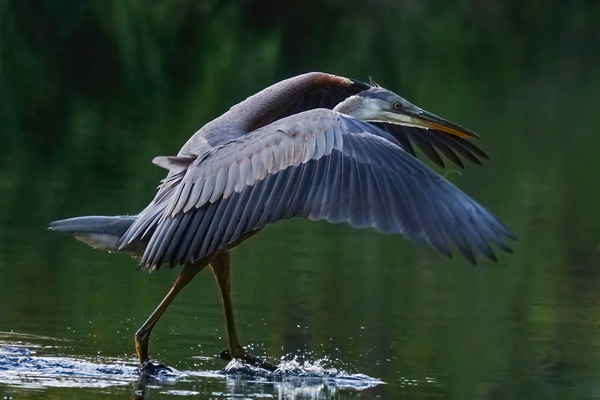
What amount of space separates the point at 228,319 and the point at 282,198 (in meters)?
1.29

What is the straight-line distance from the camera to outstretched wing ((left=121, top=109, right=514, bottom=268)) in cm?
561

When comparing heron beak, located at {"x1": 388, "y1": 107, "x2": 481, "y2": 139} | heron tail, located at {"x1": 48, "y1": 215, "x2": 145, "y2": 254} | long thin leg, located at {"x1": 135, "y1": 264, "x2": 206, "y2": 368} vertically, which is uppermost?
heron beak, located at {"x1": 388, "y1": 107, "x2": 481, "y2": 139}

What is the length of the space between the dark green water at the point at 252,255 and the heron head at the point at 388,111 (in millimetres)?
1302

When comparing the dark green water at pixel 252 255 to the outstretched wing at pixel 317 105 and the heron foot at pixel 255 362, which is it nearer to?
the heron foot at pixel 255 362

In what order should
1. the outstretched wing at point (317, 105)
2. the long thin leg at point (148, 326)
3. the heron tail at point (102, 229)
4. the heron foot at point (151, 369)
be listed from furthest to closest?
the outstretched wing at point (317, 105) < the heron tail at point (102, 229) < the long thin leg at point (148, 326) < the heron foot at point (151, 369)

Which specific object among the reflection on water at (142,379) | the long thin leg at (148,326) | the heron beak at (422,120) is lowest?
the reflection on water at (142,379)

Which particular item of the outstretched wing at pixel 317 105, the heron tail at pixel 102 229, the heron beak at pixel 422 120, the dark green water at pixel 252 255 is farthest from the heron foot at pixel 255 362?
the heron beak at pixel 422 120

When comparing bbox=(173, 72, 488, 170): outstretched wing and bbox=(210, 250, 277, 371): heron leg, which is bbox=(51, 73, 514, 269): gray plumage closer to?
bbox=(210, 250, 277, 371): heron leg

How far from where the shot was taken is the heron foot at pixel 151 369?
624 cm

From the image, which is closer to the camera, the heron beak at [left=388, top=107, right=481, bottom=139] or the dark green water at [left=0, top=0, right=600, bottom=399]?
the dark green water at [left=0, top=0, right=600, bottom=399]

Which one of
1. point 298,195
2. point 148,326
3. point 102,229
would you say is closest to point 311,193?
point 298,195

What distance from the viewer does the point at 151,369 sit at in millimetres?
6277

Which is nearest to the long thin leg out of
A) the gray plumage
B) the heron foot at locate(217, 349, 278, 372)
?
the gray plumage

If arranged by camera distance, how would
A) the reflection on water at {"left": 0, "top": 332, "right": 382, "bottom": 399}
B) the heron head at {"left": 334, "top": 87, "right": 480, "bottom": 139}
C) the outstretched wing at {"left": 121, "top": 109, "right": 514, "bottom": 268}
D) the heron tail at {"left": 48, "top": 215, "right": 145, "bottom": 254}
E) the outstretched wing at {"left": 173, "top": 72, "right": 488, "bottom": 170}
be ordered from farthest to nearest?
the heron head at {"left": 334, "top": 87, "right": 480, "bottom": 139} → the outstretched wing at {"left": 173, "top": 72, "right": 488, "bottom": 170} → the heron tail at {"left": 48, "top": 215, "right": 145, "bottom": 254} → the reflection on water at {"left": 0, "top": 332, "right": 382, "bottom": 399} → the outstretched wing at {"left": 121, "top": 109, "right": 514, "bottom": 268}
